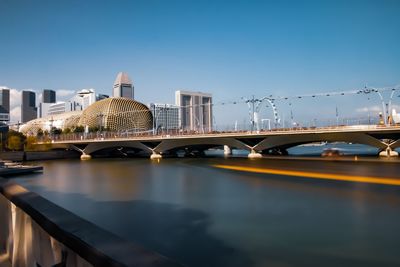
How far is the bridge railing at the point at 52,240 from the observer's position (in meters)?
2.31

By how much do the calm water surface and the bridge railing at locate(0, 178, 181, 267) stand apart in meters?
6.08

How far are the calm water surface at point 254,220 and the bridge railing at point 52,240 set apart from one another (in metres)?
6.08

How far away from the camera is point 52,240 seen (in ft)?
10.3

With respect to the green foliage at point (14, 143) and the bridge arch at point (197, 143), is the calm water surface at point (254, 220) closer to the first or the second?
the bridge arch at point (197, 143)

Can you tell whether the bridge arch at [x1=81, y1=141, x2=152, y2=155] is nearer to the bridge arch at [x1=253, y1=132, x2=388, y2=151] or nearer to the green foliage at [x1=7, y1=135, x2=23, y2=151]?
the green foliage at [x1=7, y1=135, x2=23, y2=151]

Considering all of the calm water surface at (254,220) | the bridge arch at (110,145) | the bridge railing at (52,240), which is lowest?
the calm water surface at (254,220)

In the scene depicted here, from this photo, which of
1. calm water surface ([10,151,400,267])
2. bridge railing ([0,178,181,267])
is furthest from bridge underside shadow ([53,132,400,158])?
bridge railing ([0,178,181,267])

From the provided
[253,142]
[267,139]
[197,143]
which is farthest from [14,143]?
[267,139]

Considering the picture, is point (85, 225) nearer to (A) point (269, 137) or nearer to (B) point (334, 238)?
(B) point (334, 238)

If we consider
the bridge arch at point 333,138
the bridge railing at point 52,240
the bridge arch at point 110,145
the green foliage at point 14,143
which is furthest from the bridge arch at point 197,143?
the bridge railing at point 52,240

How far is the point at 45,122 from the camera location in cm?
16925

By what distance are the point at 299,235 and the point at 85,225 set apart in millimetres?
10637

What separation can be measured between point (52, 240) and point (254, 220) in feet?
40.6

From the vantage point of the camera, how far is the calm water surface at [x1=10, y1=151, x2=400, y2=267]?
10.2m
